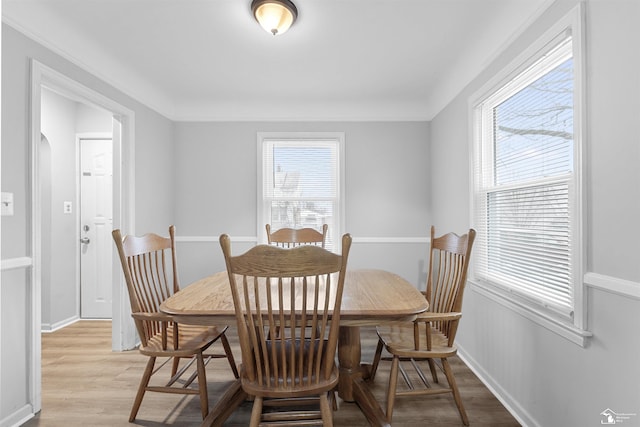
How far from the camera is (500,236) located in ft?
7.69

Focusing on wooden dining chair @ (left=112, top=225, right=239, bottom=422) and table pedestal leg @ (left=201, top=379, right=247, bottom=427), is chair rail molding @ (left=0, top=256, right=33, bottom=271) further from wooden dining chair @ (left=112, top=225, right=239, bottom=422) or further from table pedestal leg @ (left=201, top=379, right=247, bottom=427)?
table pedestal leg @ (left=201, top=379, right=247, bottom=427)

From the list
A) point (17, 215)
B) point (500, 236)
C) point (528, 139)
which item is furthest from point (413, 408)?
point (17, 215)

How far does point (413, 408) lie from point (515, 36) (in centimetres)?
232

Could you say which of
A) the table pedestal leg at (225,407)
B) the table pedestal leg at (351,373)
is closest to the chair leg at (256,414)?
the table pedestal leg at (225,407)

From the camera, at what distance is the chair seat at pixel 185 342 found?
1807mm

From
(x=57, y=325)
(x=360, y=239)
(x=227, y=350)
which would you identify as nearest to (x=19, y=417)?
(x=227, y=350)

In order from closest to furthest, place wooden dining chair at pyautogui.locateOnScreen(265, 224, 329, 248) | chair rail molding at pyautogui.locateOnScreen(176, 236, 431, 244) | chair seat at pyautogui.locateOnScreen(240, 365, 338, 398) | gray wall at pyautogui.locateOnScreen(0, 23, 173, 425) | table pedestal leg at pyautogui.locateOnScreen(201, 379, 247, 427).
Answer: chair seat at pyautogui.locateOnScreen(240, 365, 338, 398) → table pedestal leg at pyautogui.locateOnScreen(201, 379, 247, 427) → gray wall at pyautogui.locateOnScreen(0, 23, 173, 425) → wooden dining chair at pyautogui.locateOnScreen(265, 224, 329, 248) → chair rail molding at pyautogui.locateOnScreen(176, 236, 431, 244)

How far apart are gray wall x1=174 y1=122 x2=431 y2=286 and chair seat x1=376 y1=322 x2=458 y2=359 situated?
1.66m

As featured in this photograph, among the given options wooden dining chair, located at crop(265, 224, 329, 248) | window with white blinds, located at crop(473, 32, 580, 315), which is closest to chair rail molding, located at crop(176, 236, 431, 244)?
wooden dining chair, located at crop(265, 224, 329, 248)

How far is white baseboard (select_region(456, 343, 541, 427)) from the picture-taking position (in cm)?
188

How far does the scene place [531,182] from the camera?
76.4 inches

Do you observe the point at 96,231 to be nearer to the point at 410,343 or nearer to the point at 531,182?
the point at 410,343

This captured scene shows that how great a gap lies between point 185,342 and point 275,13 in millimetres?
1953

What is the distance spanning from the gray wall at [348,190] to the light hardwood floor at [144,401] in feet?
4.08
